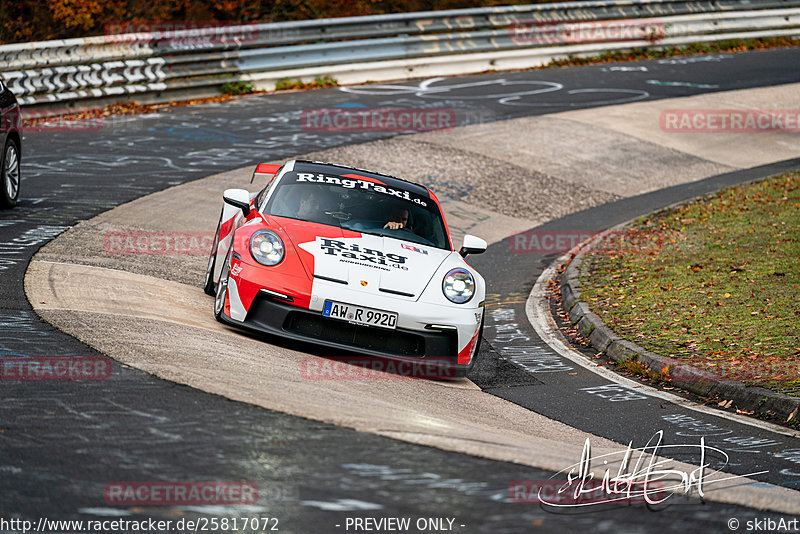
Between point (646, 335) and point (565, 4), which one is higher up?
point (565, 4)

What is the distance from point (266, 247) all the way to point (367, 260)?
2.60ft

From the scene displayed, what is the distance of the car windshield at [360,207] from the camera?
820 centimetres

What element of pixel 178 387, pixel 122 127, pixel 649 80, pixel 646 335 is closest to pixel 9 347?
pixel 178 387

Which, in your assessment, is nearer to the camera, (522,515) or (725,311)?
(522,515)

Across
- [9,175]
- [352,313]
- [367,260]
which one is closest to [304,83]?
[9,175]

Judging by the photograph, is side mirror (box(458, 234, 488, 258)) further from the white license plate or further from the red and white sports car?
the white license plate

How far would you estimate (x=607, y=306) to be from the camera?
10.1 metres

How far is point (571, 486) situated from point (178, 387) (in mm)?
2351

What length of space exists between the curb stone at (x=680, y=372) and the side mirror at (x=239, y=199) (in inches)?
140

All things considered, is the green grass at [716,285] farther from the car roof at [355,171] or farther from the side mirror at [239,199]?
the side mirror at [239,199]

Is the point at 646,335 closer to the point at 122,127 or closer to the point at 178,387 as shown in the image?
the point at 178,387

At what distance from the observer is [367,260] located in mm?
7426
